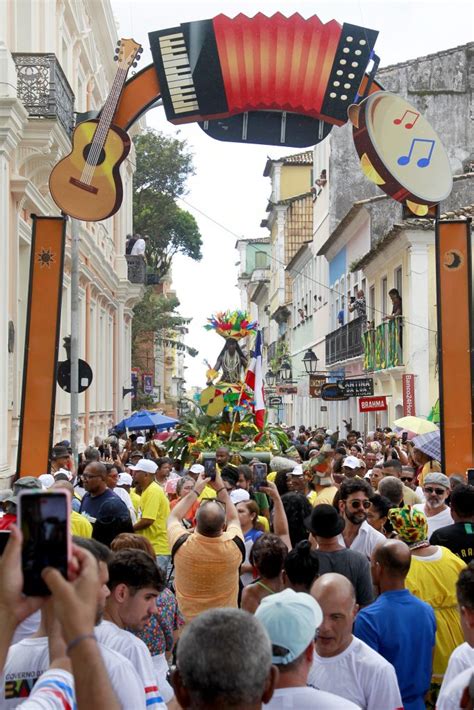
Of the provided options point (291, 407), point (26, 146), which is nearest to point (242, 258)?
point (291, 407)

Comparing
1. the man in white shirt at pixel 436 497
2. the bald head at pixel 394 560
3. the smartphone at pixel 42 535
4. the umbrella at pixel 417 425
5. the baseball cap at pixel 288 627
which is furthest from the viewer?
the umbrella at pixel 417 425

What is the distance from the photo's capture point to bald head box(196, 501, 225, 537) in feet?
20.2

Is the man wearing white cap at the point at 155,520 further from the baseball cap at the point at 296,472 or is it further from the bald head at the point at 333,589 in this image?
the bald head at the point at 333,589

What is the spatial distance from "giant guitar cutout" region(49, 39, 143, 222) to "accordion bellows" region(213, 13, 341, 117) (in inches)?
54.9

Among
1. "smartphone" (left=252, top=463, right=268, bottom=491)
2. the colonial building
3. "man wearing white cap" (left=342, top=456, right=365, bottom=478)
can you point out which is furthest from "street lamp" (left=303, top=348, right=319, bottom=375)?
"smartphone" (left=252, top=463, right=268, bottom=491)

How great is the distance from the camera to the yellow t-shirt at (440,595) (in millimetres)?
5363

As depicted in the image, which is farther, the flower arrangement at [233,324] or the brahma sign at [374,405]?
the brahma sign at [374,405]

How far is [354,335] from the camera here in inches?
1371

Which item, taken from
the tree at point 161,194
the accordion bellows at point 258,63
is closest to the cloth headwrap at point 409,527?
the accordion bellows at point 258,63

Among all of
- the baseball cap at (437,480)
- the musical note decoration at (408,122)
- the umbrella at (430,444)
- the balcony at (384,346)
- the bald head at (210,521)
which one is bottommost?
the bald head at (210,521)

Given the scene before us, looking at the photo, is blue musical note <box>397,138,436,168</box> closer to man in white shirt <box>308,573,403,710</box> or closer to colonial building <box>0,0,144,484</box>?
colonial building <box>0,0,144,484</box>

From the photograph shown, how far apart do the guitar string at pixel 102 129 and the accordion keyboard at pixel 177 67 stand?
0.57 metres

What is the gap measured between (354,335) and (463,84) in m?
9.01

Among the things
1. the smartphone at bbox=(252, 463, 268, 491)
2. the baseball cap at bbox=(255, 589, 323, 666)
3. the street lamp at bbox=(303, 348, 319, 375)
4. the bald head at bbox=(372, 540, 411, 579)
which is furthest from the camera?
the street lamp at bbox=(303, 348, 319, 375)
